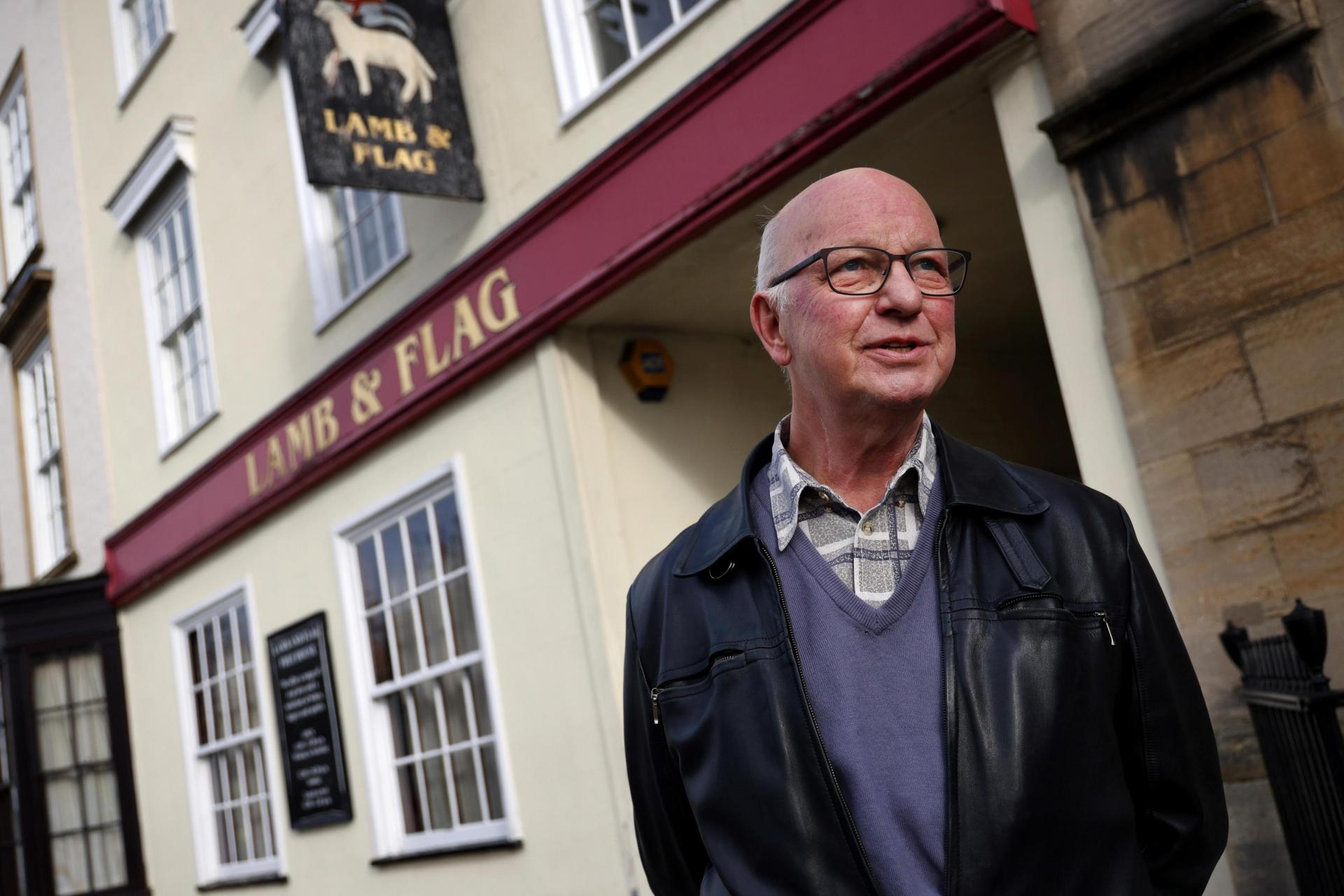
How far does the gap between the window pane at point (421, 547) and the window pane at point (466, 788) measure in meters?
1.00

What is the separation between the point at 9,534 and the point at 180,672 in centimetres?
490

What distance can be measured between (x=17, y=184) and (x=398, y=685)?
9014 mm

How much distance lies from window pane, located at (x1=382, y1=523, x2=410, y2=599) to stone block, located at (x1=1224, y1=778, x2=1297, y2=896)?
483 cm

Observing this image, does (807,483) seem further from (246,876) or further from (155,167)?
(155,167)

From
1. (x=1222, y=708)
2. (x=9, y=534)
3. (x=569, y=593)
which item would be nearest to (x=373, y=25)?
(x=569, y=593)

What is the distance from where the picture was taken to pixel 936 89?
15.0 ft

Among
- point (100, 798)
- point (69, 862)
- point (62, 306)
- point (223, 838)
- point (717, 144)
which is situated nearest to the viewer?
point (717, 144)

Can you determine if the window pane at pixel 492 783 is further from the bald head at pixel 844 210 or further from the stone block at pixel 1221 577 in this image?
the bald head at pixel 844 210

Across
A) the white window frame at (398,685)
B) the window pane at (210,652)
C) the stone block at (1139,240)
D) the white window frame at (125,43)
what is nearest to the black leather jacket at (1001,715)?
the stone block at (1139,240)

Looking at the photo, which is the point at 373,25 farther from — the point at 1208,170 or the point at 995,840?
the point at 995,840

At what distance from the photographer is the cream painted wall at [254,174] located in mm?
6285

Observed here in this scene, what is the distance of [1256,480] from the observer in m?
3.68

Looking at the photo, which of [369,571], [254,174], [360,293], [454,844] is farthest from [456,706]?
[254,174]

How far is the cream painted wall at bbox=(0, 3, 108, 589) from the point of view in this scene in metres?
11.2
